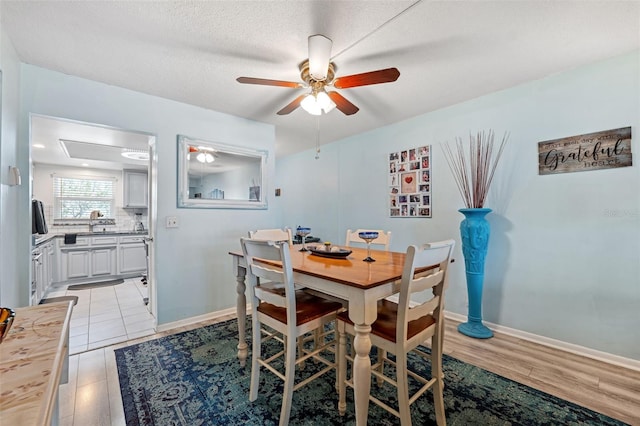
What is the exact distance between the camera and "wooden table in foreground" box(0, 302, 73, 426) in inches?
22.2

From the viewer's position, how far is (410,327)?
142 centimetres

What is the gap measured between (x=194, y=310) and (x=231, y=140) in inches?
77.3

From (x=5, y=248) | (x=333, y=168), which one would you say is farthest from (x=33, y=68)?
(x=333, y=168)

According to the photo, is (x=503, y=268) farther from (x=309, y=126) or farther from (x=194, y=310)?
(x=194, y=310)

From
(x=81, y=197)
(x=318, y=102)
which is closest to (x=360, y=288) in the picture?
(x=318, y=102)

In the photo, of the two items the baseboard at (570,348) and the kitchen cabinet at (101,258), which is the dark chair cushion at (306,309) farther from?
the kitchen cabinet at (101,258)

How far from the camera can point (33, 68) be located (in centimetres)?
214

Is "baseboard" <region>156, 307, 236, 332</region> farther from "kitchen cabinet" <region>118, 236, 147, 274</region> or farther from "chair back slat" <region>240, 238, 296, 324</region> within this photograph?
"kitchen cabinet" <region>118, 236, 147, 274</region>

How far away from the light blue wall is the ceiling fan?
152 cm

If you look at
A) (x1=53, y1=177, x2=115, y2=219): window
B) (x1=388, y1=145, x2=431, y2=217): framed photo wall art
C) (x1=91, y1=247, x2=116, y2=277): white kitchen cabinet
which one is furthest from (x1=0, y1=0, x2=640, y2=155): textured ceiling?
(x1=53, y1=177, x2=115, y2=219): window

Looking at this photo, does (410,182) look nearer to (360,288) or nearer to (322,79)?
(322,79)

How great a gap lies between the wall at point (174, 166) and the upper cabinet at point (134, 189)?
11.2 feet

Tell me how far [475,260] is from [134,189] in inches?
238

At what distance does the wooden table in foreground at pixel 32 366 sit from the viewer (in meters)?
0.56
